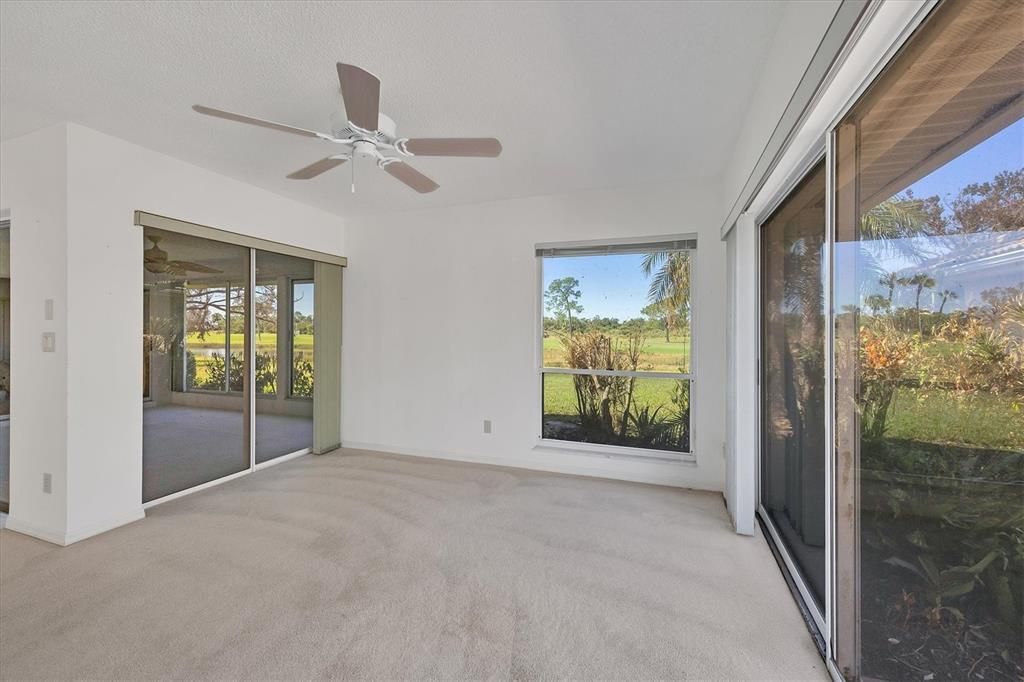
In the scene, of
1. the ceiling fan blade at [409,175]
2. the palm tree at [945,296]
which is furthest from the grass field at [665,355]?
the palm tree at [945,296]

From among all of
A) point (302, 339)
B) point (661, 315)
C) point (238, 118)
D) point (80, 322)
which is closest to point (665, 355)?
point (661, 315)

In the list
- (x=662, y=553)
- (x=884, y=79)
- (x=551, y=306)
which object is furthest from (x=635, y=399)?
(x=884, y=79)

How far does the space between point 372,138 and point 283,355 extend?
105 inches

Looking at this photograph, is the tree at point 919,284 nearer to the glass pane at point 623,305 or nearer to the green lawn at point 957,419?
the green lawn at point 957,419

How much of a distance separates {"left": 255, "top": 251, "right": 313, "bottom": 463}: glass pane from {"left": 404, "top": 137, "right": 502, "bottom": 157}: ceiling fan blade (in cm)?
247

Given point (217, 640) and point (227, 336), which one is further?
point (227, 336)

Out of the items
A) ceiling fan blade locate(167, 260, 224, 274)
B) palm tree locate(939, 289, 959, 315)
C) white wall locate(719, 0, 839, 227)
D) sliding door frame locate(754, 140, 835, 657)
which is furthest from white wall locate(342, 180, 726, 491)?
palm tree locate(939, 289, 959, 315)

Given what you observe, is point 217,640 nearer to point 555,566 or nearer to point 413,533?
point 413,533

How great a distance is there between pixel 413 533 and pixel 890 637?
2241mm

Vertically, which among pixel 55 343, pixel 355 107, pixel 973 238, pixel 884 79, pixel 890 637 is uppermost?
pixel 355 107

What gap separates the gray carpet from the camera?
301 centimetres

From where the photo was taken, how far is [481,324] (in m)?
4.06

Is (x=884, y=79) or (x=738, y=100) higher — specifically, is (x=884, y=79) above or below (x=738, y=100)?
below

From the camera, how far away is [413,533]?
8.63ft
